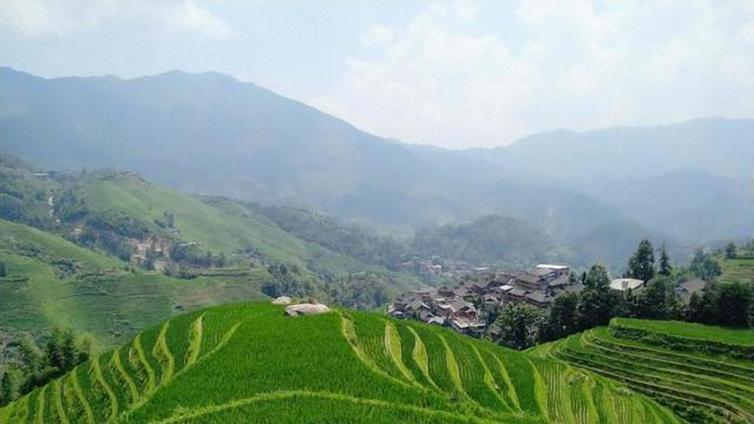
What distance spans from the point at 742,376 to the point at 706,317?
15.2 metres

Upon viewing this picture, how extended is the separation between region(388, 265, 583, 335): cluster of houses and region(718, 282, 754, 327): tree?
3370 cm

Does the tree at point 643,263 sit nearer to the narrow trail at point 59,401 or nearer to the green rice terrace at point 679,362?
the green rice terrace at point 679,362

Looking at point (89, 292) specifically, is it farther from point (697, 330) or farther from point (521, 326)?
point (697, 330)

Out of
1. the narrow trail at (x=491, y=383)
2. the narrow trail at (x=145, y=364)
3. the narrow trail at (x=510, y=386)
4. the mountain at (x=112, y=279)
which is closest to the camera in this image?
the narrow trail at (x=491, y=383)

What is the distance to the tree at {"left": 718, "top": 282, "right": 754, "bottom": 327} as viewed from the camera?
52.8 metres

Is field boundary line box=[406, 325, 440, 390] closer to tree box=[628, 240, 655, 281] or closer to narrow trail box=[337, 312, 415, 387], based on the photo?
narrow trail box=[337, 312, 415, 387]

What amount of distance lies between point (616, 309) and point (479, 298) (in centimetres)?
4614

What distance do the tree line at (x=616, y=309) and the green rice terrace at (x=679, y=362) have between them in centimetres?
296

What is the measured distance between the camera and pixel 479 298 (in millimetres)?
108562

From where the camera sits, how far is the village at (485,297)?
302ft

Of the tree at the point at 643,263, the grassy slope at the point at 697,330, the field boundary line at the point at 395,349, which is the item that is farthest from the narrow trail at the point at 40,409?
the tree at the point at 643,263

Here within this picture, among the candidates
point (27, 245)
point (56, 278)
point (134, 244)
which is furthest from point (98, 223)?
point (56, 278)

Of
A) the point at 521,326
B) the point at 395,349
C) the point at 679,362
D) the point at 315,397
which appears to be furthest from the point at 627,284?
the point at 315,397

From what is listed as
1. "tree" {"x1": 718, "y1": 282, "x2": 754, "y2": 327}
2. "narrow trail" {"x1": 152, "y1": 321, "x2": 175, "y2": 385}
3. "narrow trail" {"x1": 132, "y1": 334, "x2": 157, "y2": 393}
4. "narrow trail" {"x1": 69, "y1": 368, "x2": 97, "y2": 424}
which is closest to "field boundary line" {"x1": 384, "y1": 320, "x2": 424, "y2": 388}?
"narrow trail" {"x1": 152, "y1": 321, "x2": 175, "y2": 385}
